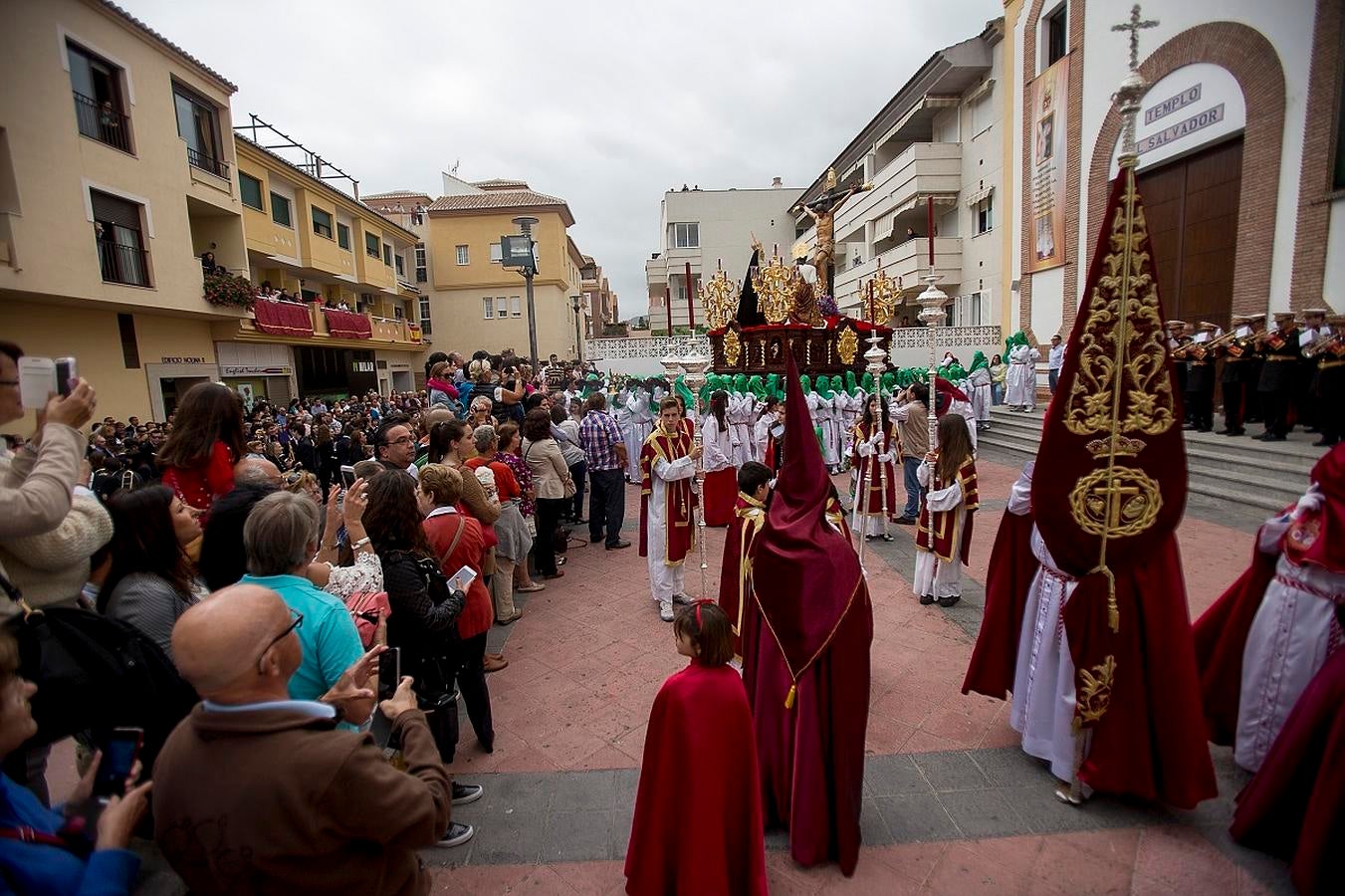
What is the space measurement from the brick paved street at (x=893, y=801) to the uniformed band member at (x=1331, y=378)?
18.1 ft

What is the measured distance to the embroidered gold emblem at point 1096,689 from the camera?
3.13 m

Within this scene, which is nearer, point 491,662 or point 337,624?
point 337,624

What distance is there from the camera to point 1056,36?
17.2 m

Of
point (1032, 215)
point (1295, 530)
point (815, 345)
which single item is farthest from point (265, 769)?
point (1032, 215)

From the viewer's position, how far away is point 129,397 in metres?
14.8

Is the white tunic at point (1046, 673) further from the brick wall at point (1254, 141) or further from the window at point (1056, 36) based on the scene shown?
the window at point (1056, 36)

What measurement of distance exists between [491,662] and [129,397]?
15288mm

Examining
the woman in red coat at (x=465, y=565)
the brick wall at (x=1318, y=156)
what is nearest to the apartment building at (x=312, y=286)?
the woman in red coat at (x=465, y=565)

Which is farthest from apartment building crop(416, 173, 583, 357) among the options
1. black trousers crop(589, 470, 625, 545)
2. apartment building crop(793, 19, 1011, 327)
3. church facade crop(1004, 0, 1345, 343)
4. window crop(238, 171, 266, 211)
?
black trousers crop(589, 470, 625, 545)

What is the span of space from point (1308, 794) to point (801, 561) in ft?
8.03

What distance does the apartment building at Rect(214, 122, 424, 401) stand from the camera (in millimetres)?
19547

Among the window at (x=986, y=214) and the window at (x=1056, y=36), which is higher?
the window at (x=1056, y=36)

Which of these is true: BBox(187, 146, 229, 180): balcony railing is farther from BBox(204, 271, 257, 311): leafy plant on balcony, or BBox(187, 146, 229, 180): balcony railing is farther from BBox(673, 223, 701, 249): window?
BBox(673, 223, 701, 249): window

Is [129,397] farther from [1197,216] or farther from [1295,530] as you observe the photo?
[1197,216]
